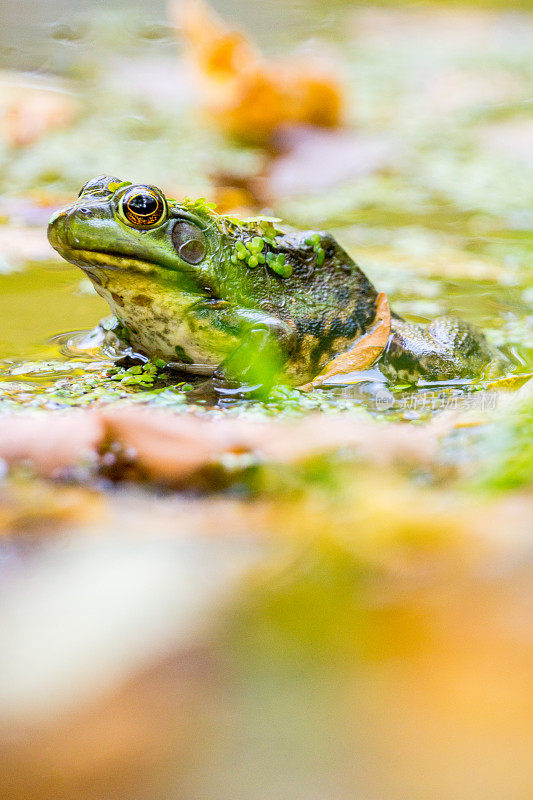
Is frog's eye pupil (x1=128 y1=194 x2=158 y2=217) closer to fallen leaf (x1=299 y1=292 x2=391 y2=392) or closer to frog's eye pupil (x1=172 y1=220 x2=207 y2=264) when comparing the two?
frog's eye pupil (x1=172 y1=220 x2=207 y2=264)

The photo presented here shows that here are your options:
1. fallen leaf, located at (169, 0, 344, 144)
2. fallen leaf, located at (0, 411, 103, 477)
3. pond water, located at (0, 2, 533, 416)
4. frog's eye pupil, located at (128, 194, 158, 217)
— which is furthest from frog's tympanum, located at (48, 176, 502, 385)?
fallen leaf, located at (169, 0, 344, 144)

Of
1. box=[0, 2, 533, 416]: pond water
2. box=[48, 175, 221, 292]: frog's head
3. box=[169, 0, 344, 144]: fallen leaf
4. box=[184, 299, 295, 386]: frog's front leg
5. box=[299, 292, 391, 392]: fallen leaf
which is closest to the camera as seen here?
box=[48, 175, 221, 292]: frog's head

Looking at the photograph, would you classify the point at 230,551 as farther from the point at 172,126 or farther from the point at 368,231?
the point at 172,126

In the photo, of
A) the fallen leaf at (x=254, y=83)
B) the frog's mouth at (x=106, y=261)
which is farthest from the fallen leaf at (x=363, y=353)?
the fallen leaf at (x=254, y=83)

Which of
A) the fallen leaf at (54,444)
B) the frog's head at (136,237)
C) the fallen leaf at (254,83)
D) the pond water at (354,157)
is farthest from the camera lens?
the fallen leaf at (254,83)

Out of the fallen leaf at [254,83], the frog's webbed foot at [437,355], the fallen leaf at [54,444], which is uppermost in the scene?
the fallen leaf at [254,83]

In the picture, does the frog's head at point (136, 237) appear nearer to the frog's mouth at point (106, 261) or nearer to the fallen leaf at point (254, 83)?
the frog's mouth at point (106, 261)

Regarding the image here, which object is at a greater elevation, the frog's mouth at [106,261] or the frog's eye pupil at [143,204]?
the frog's eye pupil at [143,204]

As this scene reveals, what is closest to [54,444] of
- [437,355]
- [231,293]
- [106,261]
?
[106,261]
